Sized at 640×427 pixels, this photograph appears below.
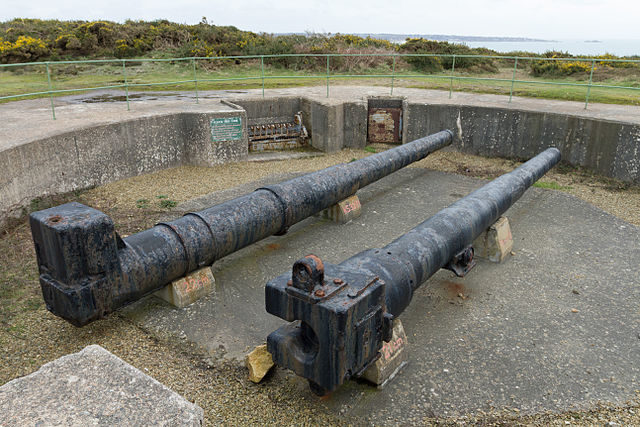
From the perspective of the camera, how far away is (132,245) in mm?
4328

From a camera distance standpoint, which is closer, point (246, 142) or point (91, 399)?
point (91, 399)

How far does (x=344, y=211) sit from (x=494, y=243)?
2176 mm

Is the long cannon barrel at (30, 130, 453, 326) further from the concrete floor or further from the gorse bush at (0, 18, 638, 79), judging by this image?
the gorse bush at (0, 18, 638, 79)

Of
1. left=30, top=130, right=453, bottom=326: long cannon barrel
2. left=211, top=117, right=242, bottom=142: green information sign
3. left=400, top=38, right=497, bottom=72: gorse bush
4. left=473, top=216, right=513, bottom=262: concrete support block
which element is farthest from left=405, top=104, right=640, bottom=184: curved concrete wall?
left=400, top=38, right=497, bottom=72: gorse bush

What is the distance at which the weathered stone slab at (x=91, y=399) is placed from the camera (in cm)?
179

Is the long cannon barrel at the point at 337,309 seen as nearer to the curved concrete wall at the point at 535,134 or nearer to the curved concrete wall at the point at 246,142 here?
the curved concrete wall at the point at 246,142

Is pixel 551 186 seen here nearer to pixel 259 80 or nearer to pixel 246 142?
pixel 246 142

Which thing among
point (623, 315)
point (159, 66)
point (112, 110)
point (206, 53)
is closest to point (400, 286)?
point (623, 315)

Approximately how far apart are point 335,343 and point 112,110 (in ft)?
28.5

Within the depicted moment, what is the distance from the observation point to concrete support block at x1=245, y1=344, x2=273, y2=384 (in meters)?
3.74

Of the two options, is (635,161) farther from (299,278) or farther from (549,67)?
(549,67)

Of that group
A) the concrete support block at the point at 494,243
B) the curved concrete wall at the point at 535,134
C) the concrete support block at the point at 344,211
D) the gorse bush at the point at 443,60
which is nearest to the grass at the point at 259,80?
the gorse bush at the point at 443,60

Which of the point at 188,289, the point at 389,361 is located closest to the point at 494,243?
the point at 389,361

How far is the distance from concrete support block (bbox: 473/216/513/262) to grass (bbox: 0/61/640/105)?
628 cm
